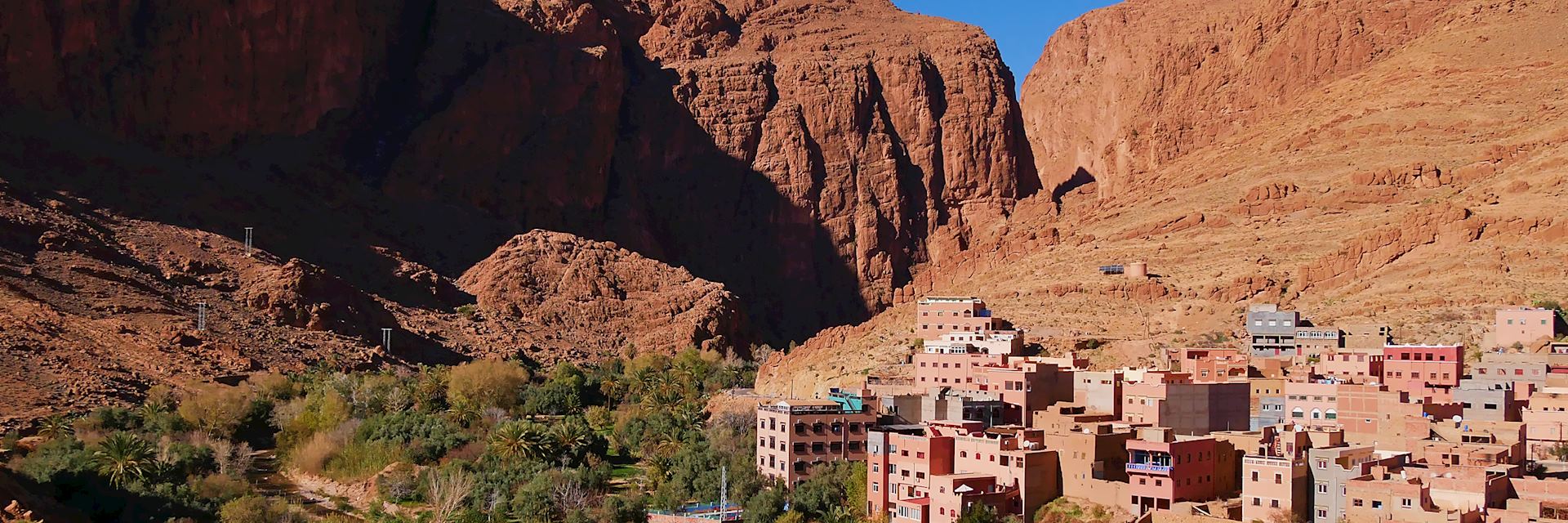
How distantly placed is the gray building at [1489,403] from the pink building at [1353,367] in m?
5.96

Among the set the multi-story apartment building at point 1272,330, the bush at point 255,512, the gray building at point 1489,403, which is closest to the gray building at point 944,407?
the gray building at point 1489,403

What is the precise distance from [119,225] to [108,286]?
1162 cm

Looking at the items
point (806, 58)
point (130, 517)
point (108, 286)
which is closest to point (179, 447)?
point (130, 517)

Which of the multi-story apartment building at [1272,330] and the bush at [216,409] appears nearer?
the multi-story apartment building at [1272,330]

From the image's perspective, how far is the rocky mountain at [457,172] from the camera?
10812cm

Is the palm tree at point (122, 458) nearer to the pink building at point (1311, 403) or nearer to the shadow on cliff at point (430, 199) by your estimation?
the pink building at point (1311, 403)

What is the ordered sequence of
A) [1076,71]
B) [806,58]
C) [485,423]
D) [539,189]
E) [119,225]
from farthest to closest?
[1076,71], [806,58], [539,189], [119,225], [485,423]

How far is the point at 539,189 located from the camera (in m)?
151

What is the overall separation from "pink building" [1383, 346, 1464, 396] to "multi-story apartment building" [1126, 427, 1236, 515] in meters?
12.3

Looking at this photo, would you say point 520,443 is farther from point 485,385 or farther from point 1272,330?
point 1272,330

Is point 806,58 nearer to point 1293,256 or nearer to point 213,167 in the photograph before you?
point 213,167

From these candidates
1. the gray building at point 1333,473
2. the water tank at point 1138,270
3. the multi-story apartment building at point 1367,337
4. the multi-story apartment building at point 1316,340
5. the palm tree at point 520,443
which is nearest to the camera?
the gray building at point 1333,473

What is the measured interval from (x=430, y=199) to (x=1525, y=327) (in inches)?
3207

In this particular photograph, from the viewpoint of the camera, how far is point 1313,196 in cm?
10656
